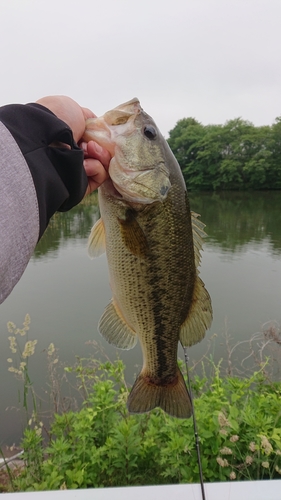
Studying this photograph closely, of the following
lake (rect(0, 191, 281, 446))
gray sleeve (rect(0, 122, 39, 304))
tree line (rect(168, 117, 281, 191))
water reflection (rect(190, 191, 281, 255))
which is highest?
tree line (rect(168, 117, 281, 191))

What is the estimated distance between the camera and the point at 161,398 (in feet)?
5.79

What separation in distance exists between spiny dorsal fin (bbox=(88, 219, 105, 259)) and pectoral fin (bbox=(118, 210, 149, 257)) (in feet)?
0.65

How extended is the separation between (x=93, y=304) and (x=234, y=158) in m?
41.4

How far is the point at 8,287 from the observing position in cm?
97

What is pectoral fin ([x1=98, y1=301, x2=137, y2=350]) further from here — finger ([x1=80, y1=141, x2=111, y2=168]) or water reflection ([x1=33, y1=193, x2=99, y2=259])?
water reflection ([x1=33, y1=193, x2=99, y2=259])

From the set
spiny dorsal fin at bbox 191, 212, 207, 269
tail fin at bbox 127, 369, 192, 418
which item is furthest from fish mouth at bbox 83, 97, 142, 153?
tail fin at bbox 127, 369, 192, 418

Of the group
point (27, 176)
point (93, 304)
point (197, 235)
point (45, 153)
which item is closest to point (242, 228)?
point (93, 304)

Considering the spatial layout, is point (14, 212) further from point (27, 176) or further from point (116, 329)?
point (116, 329)

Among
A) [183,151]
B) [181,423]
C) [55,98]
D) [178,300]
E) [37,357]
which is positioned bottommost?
[37,357]

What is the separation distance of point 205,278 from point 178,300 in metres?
7.53

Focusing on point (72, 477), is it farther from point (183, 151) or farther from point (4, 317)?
point (183, 151)

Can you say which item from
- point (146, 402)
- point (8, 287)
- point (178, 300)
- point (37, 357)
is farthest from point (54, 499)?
point (37, 357)

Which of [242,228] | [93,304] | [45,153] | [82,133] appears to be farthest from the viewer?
[242,228]

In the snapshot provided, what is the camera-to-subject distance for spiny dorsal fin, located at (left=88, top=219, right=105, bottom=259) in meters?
1.80
